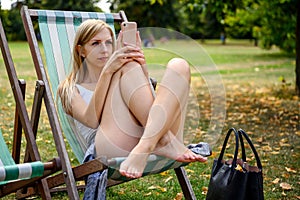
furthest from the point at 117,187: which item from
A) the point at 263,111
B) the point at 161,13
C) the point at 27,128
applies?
the point at 161,13

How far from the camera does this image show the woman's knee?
259 cm

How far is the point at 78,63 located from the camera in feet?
10.6

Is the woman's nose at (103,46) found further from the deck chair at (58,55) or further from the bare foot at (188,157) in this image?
the bare foot at (188,157)

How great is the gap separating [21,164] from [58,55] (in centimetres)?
124

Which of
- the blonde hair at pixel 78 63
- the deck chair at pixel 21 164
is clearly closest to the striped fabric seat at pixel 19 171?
the deck chair at pixel 21 164

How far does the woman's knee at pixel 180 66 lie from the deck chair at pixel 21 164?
0.74 m

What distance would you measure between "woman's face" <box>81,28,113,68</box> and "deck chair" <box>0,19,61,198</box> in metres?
0.44

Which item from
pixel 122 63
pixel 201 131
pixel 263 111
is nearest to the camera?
pixel 122 63

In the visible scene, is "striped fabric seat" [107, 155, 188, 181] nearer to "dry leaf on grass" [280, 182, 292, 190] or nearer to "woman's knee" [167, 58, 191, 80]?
"woman's knee" [167, 58, 191, 80]

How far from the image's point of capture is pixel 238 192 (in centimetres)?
258

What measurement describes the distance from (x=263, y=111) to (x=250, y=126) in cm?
112

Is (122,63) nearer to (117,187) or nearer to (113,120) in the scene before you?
(113,120)

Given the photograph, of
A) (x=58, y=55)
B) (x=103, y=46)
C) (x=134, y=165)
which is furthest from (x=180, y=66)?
(x=58, y=55)

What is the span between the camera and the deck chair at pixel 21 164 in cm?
236
